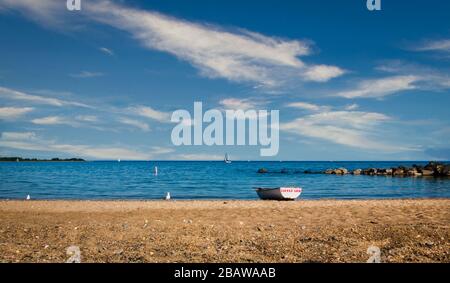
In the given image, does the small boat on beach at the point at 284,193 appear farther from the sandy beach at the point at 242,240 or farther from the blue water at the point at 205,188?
the sandy beach at the point at 242,240

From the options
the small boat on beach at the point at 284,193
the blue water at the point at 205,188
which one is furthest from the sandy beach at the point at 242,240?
the blue water at the point at 205,188

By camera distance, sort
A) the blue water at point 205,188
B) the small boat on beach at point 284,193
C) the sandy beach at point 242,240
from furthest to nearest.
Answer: the blue water at point 205,188, the small boat on beach at point 284,193, the sandy beach at point 242,240

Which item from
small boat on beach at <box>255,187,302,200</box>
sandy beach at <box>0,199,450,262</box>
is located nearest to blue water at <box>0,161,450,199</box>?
small boat on beach at <box>255,187,302,200</box>

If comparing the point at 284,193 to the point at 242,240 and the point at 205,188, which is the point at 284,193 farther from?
the point at 242,240

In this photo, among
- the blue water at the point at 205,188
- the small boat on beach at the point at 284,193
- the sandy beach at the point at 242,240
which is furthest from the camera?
the blue water at the point at 205,188

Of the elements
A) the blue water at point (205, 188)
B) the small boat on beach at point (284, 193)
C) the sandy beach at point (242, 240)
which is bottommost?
the blue water at point (205, 188)

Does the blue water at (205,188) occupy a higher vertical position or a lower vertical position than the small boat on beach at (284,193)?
lower

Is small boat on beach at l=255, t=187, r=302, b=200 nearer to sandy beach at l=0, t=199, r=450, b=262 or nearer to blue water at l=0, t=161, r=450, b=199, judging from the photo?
blue water at l=0, t=161, r=450, b=199

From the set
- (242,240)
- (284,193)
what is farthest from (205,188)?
(242,240)
